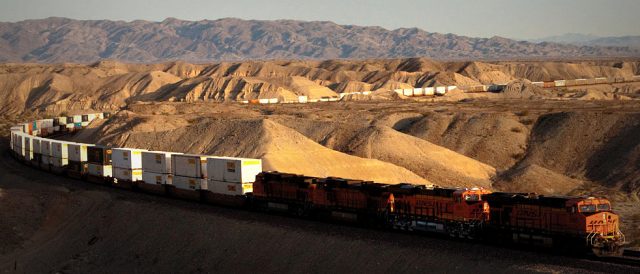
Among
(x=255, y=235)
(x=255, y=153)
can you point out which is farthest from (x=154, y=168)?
(x=255, y=235)

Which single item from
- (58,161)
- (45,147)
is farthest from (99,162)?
(45,147)

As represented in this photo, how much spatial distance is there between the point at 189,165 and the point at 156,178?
4.13m

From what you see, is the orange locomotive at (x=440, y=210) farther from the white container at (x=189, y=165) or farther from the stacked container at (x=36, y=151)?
the stacked container at (x=36, y=151)

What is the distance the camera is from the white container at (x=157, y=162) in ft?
153

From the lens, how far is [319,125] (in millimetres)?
72125

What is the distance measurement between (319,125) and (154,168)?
88.0 ft

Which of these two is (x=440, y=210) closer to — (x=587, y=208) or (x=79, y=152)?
(x=587, y=208)

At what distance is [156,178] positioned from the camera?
47.4 meters

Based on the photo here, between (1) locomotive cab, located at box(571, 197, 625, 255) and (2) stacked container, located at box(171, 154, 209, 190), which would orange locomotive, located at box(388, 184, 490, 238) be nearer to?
(1) locomotive cab, located at box(571, 197, 625, 255)

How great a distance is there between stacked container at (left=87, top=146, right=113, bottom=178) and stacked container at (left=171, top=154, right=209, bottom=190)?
8.44 meters

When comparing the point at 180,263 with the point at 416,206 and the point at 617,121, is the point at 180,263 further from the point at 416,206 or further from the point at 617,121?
the point at 617,121

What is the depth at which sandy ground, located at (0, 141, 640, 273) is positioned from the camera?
28.5 metres

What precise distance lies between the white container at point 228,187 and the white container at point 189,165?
980 mm

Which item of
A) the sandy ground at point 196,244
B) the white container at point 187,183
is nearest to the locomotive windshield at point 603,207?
the sandy ground at point 196,244
